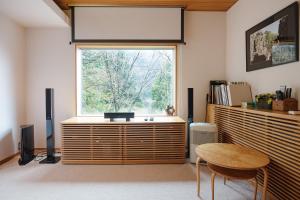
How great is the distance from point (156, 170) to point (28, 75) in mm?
2775

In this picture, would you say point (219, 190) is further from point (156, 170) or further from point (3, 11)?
point (3, 11)

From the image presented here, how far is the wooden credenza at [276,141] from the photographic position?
1.60 meters

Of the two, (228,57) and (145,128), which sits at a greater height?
(228,57)

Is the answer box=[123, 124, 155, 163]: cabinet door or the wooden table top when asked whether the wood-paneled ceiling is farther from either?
the wooden table top

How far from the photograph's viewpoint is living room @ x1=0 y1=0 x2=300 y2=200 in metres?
2.05

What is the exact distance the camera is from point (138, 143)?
297cm

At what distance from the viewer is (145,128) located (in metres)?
2.97

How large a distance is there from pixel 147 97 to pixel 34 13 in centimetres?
222

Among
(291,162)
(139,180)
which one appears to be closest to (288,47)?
(291,162)

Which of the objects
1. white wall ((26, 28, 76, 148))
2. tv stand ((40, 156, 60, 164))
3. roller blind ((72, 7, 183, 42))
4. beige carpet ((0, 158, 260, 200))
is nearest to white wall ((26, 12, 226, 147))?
white wall ((26, 28, 76, 148))

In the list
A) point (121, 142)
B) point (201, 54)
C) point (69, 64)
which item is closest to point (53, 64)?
point (69, 64)

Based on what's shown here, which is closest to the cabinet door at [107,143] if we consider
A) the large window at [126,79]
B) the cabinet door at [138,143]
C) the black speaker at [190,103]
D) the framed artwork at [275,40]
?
the cabinet door at [138,143]

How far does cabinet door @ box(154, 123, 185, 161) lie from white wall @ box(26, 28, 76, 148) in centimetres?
166

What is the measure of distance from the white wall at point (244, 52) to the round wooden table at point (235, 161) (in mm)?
792
